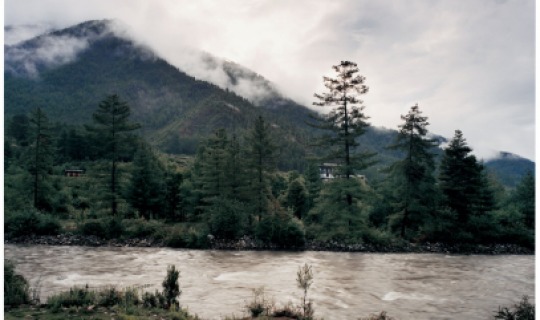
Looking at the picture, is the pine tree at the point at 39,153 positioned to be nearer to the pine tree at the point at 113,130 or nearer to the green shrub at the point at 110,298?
the pine tree at the point at 113,130

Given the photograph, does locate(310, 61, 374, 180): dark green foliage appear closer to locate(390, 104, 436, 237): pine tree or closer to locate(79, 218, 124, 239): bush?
locate(390, 104, 436, 237): pine tree

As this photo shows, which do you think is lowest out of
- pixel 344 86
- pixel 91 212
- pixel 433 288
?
pixel 433 288

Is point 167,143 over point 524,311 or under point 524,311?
over

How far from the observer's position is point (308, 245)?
27.2 meters

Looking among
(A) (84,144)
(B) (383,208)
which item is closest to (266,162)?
(B) (383,208)

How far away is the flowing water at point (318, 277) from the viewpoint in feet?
44.5

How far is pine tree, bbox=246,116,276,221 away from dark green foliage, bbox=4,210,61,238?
14.5m

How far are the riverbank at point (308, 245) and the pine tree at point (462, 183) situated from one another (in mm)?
1958

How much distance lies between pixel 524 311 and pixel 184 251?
19804mm

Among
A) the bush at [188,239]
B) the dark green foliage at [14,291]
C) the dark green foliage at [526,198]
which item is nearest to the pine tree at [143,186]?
the bush at [188,239]

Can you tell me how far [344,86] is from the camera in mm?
28484

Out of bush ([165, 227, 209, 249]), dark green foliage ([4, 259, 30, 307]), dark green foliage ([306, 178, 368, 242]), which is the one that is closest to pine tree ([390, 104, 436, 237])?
dark green foliage ([306, 178, 368, 242])

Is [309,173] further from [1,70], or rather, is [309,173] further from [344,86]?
[1,70]

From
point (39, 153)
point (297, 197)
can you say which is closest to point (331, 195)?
point (297, 197)
